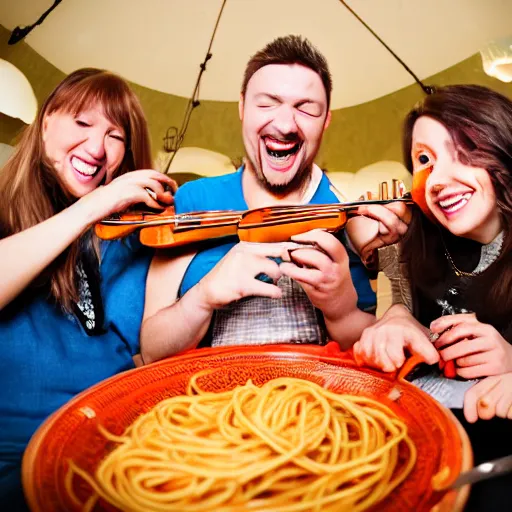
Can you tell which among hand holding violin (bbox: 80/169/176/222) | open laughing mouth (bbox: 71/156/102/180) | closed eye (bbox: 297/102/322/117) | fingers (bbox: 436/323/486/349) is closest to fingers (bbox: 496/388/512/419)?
fingers (bbox: 436/323/486/349)

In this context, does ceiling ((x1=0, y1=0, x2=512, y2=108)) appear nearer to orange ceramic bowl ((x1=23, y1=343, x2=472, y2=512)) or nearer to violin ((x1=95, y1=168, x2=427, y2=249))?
violin ((x1=95, y1=168, x2=427, y2=249))

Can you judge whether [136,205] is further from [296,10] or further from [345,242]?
[296,10]

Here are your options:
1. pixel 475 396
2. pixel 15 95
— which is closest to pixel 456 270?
pixel 475 396

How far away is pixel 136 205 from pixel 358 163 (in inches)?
20.7

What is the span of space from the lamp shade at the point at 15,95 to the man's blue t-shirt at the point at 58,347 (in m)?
0.37

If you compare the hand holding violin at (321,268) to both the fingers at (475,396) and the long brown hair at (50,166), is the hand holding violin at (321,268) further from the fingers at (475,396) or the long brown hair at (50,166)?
the long brown hair at (50,166)

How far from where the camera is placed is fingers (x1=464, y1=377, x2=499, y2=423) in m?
0.83

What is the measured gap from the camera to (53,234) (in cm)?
96

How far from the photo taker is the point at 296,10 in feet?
3.53

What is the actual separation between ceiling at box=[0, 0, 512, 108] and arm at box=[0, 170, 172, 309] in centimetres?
29

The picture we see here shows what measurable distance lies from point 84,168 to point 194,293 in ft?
1.24

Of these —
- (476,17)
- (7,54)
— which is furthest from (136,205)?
(476,17)

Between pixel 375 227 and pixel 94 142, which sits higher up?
pixel 94 142

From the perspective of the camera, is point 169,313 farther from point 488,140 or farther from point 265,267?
point 488,140
